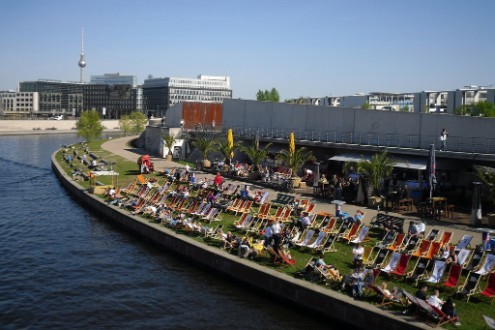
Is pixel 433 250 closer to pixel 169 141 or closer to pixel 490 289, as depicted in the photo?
pixel 490 289

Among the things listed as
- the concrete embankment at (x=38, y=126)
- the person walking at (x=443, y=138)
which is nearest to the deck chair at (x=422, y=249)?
the person walking at (x=443, y=138)

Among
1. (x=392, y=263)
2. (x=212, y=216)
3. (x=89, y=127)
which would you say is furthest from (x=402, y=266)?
(x=89, y=127)

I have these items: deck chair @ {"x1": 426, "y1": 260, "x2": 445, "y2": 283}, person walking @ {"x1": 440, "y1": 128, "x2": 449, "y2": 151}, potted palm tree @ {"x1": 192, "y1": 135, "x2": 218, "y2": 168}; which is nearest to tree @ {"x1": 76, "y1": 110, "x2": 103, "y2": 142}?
potted palm tree @ {"x1": 192, "y1": 135, "x2": 218, "y2": 168}

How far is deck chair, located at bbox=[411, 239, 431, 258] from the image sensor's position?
56.9 ft

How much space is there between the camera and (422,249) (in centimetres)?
1766

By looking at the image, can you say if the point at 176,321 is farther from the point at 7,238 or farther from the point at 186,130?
the point at 186,130

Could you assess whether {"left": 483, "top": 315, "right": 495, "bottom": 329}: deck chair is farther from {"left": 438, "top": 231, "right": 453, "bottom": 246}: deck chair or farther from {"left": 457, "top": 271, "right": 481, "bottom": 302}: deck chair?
{"left": 438, "top": 231, "right": 453, "bottom": 246}: deck chair

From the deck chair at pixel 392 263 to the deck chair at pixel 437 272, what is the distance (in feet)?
3.67

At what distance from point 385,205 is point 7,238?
16913 mm

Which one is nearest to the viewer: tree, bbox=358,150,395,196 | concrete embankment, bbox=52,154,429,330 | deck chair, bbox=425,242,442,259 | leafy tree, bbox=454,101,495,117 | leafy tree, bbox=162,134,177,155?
concrete embankment, bbox=52,154,429,330

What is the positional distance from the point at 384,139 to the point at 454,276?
1746cm

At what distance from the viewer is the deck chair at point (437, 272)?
15.4m

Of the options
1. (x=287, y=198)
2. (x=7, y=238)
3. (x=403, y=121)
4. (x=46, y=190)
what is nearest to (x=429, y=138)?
(x=403, y=121)

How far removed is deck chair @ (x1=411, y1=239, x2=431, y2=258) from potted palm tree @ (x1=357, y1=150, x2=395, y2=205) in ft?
23.8
